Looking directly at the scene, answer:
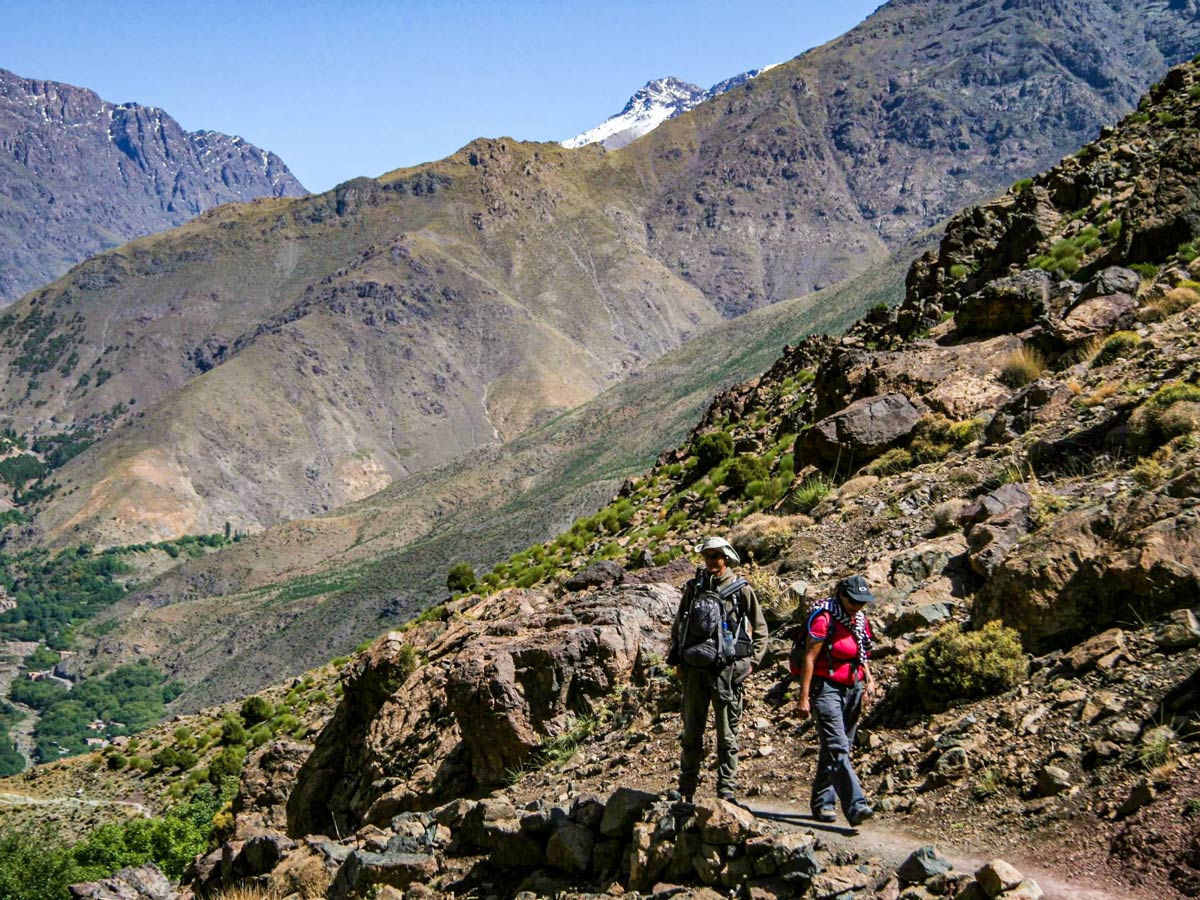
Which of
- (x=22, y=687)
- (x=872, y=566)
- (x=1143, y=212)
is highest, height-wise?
(x=1143, y=212)

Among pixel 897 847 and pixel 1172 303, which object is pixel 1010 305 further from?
pixel 897 847

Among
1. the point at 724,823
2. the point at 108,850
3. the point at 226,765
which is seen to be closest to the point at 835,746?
the point at 724,823

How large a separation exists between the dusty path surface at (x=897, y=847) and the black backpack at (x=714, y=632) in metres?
1.49

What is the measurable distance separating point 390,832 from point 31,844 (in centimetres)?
3774

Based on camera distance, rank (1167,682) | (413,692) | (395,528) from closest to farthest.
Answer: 1. (1167,682)
2. (413,692)
3. (395,528)

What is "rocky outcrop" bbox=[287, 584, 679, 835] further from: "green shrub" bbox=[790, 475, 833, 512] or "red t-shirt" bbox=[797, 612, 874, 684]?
"red t-shirt" bbox=[797, 612, 874, 684]

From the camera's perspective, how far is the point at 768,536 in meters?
17.9

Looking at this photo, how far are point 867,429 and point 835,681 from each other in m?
12.0

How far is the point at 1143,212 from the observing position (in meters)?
23.0

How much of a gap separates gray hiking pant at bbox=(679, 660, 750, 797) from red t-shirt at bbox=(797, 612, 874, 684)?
29.6 inches

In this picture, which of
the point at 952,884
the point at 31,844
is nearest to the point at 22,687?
the point at 31,844

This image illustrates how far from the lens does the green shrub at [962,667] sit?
9.86 metres

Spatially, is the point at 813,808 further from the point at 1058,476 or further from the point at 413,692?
the point at 413,692

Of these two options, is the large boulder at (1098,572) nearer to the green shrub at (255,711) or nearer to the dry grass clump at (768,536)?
the dry grass clump at (768,536)
